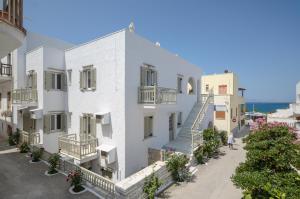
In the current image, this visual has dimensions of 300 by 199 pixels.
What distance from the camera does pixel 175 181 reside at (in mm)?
10836

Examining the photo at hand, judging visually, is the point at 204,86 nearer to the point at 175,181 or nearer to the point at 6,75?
the point at 175,181

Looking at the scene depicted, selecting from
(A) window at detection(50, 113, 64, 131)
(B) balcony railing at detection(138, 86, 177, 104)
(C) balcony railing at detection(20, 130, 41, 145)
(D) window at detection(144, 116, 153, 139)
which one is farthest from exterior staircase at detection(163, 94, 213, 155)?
(C) balcony railing at detection(20, 130, 41, 145)

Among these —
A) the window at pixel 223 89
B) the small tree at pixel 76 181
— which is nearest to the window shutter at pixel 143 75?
the small tree at pixel 76 181

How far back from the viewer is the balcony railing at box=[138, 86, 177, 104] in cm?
1108

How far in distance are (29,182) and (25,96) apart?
24.6 ft

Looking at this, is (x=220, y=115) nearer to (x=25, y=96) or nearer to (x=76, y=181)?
(x=76, y=181)

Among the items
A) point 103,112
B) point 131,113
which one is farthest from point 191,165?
point 103,112

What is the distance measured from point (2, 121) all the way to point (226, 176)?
75.4ft

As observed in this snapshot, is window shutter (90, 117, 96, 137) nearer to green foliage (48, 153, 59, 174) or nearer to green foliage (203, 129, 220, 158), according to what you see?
green foliage (48, 153, 59, 174)

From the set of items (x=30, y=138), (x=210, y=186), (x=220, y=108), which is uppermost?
(x=220, y=108)

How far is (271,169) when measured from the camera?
705 centimetres

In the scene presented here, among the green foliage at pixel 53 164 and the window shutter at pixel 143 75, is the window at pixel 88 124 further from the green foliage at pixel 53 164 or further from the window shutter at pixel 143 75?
the window shutter at pixel 143 75

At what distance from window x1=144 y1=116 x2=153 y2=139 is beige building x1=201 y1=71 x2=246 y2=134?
12.5m

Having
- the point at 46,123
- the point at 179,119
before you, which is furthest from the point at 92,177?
the point at 179,119
